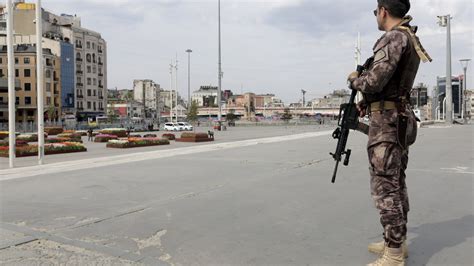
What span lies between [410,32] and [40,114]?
41.4 feet

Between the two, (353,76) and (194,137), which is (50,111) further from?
(353,76)

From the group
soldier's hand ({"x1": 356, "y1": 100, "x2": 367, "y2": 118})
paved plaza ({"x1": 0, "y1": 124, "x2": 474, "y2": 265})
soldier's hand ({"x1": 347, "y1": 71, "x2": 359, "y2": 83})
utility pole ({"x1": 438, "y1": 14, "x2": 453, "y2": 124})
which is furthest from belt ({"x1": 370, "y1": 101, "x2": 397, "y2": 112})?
utility pole ({"x1": 438, "y1": 14, "x2": 453, "y2": 124})

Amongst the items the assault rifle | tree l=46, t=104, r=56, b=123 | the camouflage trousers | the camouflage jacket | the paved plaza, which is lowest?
the paved plaza

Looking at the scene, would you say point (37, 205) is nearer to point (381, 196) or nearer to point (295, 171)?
point (381, 196)

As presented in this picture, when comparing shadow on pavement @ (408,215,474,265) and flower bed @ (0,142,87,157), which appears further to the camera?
flower bed @ (0,142,87,157)

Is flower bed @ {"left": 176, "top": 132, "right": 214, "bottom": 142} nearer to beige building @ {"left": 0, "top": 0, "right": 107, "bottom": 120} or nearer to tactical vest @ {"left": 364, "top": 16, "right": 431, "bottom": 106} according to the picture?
tactical vest @ {"left": 364, "top": 16, "right": 431, "bottom": 106}

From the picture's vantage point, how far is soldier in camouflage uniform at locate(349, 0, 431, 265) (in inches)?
138

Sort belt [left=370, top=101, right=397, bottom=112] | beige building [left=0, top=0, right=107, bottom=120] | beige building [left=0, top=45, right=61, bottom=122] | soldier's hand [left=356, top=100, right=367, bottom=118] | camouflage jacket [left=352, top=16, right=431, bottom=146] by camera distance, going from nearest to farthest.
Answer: camouflage jacket [left=352, top=16, right=431, bottom=146], belt [left=370, top=101, right=397, bottom=112], soldier's hand [left=356, top=100, right=367, bottom=118], beige building [left=0, top=45, right=61, bottom=122], beige building [left=0, top=0, right=107, bottom=120]

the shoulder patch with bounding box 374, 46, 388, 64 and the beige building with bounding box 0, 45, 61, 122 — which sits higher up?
the beige building with bounding box 0, 45, 61, 122

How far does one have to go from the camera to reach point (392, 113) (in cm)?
358

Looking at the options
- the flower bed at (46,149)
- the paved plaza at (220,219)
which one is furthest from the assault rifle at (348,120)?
the flower bed at (46,149)

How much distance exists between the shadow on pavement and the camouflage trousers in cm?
47

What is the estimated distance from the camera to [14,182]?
9250mm

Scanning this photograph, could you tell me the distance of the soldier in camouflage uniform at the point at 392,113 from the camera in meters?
3.50
